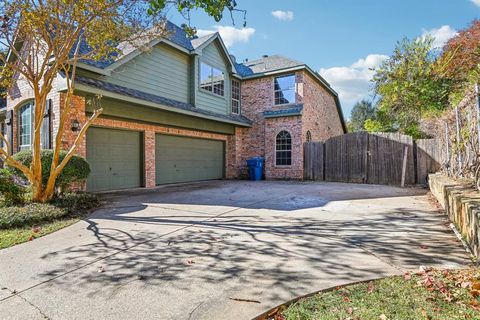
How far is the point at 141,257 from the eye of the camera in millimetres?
3586

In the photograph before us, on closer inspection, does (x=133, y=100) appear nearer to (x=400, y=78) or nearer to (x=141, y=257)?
(x=141, y=257)

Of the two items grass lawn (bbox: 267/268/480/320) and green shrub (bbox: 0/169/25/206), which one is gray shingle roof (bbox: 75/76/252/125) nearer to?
green shrub (bbox: 0/169/25/206)

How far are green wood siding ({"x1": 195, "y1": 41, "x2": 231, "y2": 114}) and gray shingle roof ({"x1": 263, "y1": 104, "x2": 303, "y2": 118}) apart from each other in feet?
7.60

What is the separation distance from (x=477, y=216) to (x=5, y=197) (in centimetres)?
887

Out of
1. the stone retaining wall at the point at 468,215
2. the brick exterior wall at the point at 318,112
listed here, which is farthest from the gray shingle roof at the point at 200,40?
the stone retaining wall at the point at 468,215

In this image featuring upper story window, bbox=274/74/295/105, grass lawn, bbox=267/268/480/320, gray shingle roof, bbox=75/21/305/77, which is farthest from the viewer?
upper story window, bbox=274/74/295/105

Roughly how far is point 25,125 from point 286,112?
1146cm

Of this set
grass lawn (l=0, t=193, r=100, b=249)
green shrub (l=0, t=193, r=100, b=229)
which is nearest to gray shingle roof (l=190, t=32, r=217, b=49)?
green shrub (l=0, t=193, r=100, b=229)

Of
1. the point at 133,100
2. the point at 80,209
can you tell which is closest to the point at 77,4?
the point at 133,100

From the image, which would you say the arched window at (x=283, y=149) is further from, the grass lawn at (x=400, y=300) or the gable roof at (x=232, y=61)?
Result: the grass lawn at (x=400, y=300)

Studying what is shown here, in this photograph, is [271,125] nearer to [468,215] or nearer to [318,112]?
[318,112]

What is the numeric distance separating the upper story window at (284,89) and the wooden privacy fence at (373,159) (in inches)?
114

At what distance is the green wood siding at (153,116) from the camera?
30.1ft

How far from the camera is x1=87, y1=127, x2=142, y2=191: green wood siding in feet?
30.2
